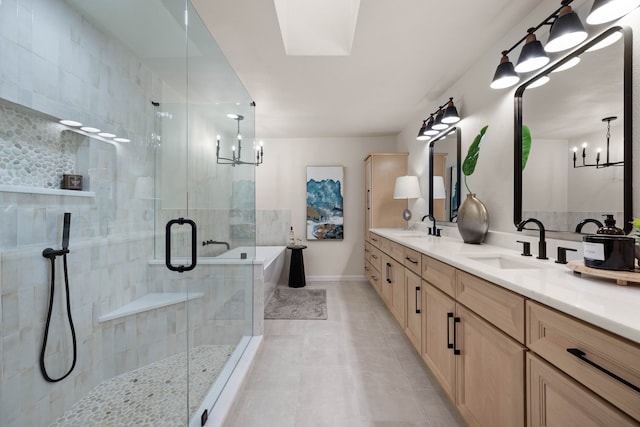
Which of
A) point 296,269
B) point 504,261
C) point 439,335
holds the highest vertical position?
point 504,261

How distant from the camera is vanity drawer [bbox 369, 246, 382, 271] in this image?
130 inches

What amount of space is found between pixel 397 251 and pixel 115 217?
2270mm

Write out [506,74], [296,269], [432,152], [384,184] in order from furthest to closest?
[296,269]
[384,184]
[432,152]
[506,74]

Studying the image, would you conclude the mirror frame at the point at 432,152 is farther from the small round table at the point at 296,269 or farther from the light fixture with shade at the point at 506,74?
the small round table at the point at 296,269

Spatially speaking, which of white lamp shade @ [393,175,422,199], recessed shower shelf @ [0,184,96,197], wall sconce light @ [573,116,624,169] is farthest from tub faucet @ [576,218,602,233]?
recessed shower shelf @ [0,184,96,197]

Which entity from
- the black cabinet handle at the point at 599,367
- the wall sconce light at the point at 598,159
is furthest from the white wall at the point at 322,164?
the black cabinet handle at the point at 599,367

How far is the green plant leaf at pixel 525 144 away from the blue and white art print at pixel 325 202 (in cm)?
296

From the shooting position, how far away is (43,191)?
55.3 inches

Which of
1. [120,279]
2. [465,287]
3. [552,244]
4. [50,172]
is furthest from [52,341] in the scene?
[552,244]

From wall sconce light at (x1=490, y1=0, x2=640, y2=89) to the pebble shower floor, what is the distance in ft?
8.49

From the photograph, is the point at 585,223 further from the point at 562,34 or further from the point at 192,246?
the point at 192,246

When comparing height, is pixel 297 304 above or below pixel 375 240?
below

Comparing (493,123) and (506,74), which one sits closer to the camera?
(506,74)

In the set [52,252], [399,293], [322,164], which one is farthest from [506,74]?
[322,164]
